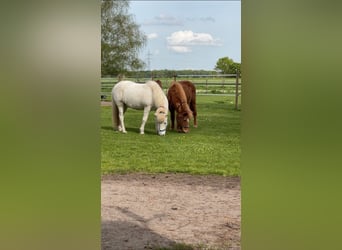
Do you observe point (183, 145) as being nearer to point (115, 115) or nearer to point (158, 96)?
point (158, 96)

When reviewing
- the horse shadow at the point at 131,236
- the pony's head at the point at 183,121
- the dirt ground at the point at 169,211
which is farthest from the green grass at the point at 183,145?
the horse shadow at the point at 131,236

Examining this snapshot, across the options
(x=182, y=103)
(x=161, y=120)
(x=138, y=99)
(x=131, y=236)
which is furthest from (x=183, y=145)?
(x=131, y=236)

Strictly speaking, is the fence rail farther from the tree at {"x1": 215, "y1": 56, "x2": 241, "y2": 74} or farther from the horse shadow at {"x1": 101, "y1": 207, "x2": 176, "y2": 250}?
the horse shadow at {"x1": 101, "y1": 207, "x2": 176, "y2": 250}

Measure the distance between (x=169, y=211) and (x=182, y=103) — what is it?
3.66m

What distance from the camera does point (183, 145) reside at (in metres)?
7.41
